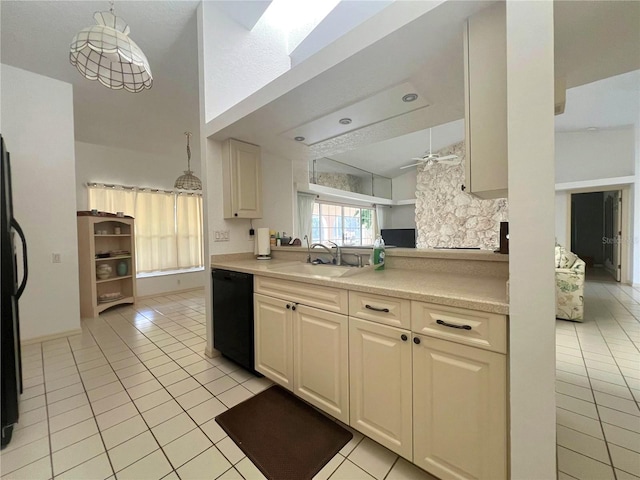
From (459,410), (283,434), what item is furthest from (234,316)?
(459,410)

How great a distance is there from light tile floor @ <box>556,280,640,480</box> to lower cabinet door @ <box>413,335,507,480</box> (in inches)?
24.6

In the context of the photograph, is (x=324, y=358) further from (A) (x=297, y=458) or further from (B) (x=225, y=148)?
(B) (x=225, y=148)

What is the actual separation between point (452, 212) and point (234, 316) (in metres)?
6.84

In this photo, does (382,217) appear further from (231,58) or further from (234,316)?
(234,316)

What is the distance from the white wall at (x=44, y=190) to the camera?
278cm

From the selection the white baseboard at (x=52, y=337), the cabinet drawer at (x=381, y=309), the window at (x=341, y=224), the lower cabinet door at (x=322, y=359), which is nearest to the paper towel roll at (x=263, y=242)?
the lower cabinet door at (x=322, y=359)

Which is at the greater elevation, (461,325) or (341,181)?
(341,181)

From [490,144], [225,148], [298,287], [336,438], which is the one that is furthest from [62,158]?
[490,144]

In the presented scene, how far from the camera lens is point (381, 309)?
129cm

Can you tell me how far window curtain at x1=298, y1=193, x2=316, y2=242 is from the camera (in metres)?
5.52

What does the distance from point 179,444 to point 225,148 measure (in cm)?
240

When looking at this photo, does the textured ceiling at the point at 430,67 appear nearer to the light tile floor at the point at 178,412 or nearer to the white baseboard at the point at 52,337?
the light tile floor at the point at 178,412

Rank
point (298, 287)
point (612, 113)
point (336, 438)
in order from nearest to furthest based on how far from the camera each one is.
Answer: point (336, 438), point (298, 287), point (612, 113)

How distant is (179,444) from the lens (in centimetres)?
146
